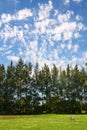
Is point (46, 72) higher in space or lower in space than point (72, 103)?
higher

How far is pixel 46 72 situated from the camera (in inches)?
4205

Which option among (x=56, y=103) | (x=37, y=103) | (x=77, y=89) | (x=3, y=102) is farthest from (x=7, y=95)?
(x=77, y=89)

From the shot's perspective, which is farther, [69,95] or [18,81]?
[69,95]

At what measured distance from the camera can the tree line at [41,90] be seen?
102 metres

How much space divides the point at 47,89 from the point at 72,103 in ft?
34.2

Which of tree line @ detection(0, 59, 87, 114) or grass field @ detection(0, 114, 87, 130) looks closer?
grass field @ detection(0, 114, 87, 130)

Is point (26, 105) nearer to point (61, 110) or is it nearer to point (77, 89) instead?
point (61, 110)

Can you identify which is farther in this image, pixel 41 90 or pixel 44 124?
pixel 41 90

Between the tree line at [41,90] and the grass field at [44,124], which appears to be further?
the tree line at [41,90]

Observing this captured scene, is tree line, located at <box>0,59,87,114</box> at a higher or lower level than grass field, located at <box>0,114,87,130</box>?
higher

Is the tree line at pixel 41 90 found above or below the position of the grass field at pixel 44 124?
above

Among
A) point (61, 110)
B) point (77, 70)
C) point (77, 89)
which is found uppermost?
point (77, 70)

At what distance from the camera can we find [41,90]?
10700 centimetres

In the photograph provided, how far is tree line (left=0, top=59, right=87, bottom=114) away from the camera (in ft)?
334
